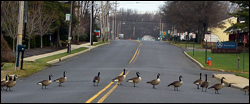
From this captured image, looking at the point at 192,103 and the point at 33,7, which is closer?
the point at 192,103

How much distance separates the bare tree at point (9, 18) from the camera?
40.9 meters

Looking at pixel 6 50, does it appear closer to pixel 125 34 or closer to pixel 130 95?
pixel 130 95

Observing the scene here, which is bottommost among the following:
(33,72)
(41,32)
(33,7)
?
(33,72)

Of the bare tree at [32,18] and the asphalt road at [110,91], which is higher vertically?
the bare tree at [32,18]

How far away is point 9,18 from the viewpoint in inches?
1638

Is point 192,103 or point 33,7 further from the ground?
point 33,7

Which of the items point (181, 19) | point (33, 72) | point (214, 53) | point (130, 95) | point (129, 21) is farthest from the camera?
point (129, 21)

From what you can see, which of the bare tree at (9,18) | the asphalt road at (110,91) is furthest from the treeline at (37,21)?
the asphalt road at (110,91)

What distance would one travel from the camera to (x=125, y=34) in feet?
519

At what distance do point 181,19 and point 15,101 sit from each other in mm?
63509

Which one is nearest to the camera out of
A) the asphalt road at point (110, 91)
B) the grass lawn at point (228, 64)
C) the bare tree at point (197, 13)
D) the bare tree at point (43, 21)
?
Answer: the asphalt road at point (110, 91)

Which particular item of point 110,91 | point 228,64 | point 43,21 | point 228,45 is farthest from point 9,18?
point 110,91

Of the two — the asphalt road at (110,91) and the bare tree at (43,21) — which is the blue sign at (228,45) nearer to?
the bare tree at (43,21)

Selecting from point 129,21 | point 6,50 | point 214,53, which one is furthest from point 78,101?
point 129,21
